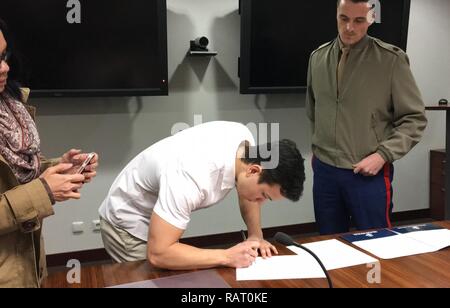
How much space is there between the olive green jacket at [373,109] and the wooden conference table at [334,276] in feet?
2.54

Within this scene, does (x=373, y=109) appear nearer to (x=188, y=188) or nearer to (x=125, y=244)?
(x=188, y=188)

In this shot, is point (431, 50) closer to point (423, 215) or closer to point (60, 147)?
point (423, 215)

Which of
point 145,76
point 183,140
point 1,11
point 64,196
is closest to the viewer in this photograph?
point 64,196

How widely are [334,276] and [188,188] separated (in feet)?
1.64

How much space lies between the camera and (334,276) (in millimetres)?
1224

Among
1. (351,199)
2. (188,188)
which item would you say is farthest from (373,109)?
(188,188)

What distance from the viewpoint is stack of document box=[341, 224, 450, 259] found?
141 cm

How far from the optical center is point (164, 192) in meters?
1.25

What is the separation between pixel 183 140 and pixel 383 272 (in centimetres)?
76

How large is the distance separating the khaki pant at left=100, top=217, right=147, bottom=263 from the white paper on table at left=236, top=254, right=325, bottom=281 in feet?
1.49

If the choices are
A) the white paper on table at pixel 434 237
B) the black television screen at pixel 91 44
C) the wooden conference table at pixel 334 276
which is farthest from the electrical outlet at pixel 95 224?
the white paper on table at pixel 434 237

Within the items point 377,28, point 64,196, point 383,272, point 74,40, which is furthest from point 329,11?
point 64,196

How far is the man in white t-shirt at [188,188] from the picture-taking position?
4.07ft

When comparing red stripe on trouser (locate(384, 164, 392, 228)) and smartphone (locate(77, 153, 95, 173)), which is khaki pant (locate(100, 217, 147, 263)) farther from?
red stripe on trouser (locate(384, 164, 392, 228))
